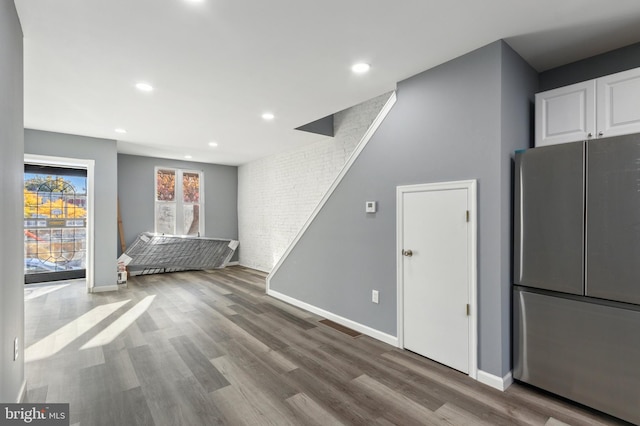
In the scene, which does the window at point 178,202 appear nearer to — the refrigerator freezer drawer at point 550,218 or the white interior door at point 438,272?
the white interior door at point 438,272

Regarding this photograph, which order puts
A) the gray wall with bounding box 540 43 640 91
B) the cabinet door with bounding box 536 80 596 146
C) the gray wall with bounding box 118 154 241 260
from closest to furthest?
the cabinet door with bounding box 536 80 596 146
the gray wall with bounding box 540 43 640 91
the gray wall with bounding box 118 154 241 260

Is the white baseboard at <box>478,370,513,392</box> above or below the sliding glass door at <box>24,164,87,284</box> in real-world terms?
below

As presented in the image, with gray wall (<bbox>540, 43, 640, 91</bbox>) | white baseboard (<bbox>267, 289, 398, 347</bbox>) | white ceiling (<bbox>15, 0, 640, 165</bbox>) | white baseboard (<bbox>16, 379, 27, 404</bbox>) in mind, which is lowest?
white baseboard (<bbox>267, 289, 398, 347</bbox>)

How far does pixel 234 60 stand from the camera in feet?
8.84

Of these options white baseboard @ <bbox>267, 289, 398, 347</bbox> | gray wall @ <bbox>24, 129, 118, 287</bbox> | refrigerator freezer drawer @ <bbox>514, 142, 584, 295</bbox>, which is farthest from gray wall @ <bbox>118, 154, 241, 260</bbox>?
refrigerator freezer drawer @ <bbox>514, 142, 584, 295</bbox>

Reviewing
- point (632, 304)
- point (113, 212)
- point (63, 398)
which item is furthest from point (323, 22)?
point (113, 212)

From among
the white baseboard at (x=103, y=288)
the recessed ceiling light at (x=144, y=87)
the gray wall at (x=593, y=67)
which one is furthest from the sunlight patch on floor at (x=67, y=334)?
the gray wall at (x=593, y=67)

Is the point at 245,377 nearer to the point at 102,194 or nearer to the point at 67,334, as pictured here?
the point at 67,334

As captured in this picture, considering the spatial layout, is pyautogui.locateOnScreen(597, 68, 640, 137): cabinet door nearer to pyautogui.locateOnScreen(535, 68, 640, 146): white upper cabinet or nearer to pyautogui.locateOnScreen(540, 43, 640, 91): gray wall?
pyautogui.locateOnScreen(535, 68, 640, 146): white upper cabinet

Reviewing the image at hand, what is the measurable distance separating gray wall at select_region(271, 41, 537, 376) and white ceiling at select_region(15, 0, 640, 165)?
0.78 ft

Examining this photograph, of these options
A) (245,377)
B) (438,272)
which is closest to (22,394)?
(245,377)

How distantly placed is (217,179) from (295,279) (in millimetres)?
4755

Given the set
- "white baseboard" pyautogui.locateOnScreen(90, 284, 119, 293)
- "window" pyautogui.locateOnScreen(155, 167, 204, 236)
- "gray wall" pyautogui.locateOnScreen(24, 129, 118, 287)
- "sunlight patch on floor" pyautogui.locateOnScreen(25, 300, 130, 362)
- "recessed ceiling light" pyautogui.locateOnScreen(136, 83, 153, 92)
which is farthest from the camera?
"window" pyautogui.locateOnScreen(155, 167, 204, 236)

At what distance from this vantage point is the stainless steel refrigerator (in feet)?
6.31
